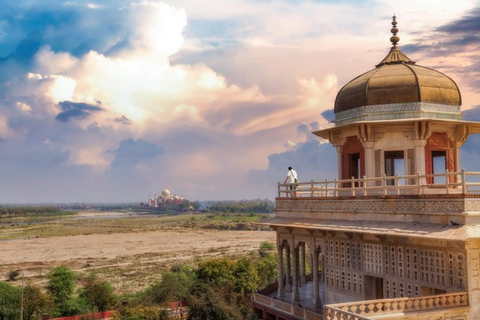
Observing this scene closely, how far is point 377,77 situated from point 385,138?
86.5 inches

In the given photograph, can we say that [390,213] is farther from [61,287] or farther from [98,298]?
[61,287]

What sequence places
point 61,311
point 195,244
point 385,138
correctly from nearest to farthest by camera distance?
point 385,138, point 61,311, point 195,244

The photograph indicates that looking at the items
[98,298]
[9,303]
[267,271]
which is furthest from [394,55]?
[9,303]

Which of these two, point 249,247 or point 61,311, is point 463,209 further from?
point 249,247

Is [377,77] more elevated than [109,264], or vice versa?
[377,77]

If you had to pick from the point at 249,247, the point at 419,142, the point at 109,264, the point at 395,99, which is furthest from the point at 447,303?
the point at 249,247

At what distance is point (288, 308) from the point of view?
709 inches

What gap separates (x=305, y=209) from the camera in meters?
18.4

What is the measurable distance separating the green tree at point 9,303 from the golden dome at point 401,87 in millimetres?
25696

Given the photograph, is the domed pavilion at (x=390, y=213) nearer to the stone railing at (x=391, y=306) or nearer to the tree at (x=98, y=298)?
the stone railing at (x=391, y=306)

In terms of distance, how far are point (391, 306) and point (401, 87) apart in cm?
866

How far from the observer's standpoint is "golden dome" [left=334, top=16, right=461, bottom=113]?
17.6 meters

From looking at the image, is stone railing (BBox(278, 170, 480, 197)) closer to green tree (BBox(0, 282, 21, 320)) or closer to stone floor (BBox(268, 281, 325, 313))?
stone floor (BBox(268, 281, 325, 313))

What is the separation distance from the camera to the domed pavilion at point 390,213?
1213 centimetres
